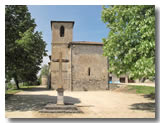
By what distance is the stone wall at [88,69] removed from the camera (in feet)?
57.9

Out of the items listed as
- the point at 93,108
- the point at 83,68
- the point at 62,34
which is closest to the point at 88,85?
the point at 83,68

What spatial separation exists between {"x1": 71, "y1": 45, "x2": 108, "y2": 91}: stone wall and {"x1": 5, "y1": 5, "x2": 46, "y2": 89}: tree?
34.2ft

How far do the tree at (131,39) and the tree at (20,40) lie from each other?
3332mm

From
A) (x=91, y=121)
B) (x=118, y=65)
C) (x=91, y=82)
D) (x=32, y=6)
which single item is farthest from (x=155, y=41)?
(x=91, y=82)

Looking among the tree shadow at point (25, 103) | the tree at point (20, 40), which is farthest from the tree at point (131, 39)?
the tree shadow at point (25, 103)

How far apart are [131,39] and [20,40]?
4.82 meters

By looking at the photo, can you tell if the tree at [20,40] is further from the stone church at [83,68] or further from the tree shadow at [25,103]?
the stone church at [83,68]

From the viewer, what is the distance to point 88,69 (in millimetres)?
18016

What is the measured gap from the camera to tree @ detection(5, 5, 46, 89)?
647 cm

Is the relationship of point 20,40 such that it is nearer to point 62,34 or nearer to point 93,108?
point 93,108

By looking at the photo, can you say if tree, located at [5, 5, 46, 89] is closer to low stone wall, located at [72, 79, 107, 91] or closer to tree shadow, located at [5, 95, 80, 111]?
tree shadow, located at [5, 95, 80, 111]

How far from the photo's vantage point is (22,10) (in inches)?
257

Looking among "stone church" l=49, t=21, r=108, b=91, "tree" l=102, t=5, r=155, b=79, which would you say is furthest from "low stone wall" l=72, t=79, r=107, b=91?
"tree" l=102, t=5, r=155, b=79
